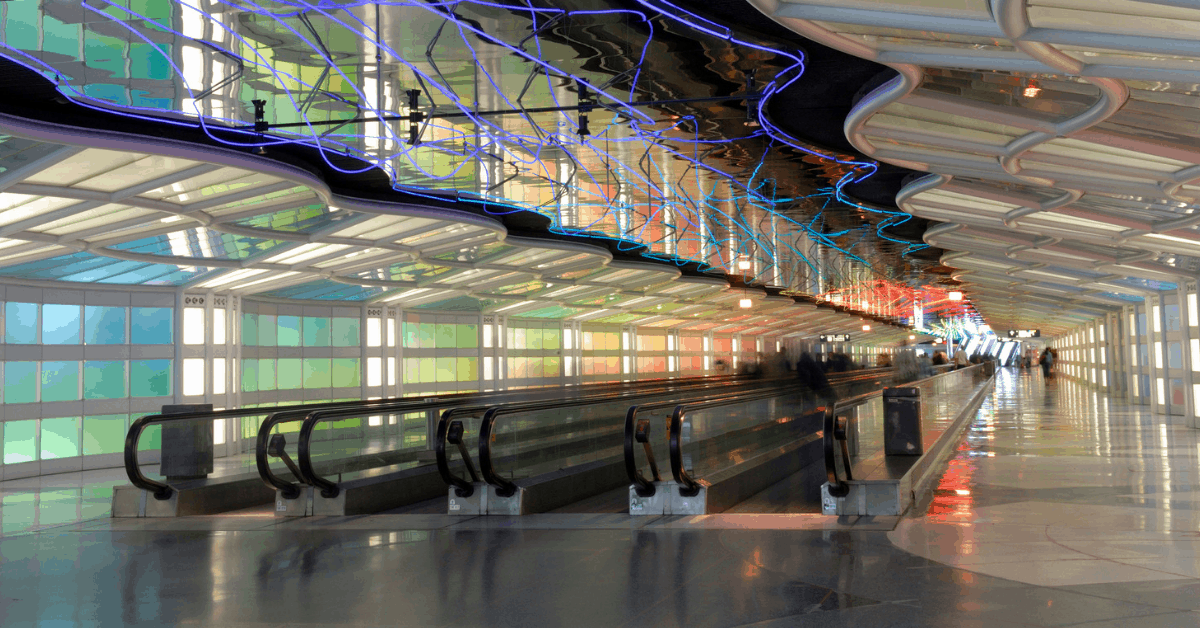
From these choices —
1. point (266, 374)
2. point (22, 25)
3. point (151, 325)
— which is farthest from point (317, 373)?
point (22, 25)

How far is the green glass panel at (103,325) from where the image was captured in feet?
60.6

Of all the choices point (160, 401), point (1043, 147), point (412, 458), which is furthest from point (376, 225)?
point (1043, 147)

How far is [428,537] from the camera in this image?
8.60 meters

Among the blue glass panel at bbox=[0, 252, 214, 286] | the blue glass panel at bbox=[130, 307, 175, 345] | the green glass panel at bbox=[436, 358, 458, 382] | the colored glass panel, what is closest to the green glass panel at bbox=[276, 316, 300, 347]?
the colored glass panel

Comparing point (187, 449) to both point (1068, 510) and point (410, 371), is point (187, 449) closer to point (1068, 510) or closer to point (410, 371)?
point (1068, 510)

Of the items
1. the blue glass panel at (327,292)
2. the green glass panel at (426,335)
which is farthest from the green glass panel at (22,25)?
the green glass panel at (426,335)

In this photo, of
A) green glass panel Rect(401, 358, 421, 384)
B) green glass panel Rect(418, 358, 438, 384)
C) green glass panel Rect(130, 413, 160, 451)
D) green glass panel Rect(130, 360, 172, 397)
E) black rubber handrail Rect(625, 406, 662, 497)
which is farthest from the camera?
green glass panel Rect(418, 358, 438, 384)

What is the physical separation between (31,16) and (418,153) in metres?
5.52

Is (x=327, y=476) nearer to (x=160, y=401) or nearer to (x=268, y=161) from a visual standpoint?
(x=268, y=161)

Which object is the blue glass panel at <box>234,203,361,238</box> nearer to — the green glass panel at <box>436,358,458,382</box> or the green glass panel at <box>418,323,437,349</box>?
the green glass panel at <box>418,323,437,349</box>

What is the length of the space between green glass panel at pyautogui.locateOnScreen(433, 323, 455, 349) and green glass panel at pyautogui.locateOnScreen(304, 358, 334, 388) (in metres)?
4.65

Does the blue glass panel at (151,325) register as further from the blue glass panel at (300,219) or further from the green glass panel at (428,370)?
the green glass panel at (428,370)

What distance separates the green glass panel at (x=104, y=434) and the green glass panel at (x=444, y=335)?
1030 centimetres

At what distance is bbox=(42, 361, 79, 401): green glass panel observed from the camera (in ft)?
58.1
